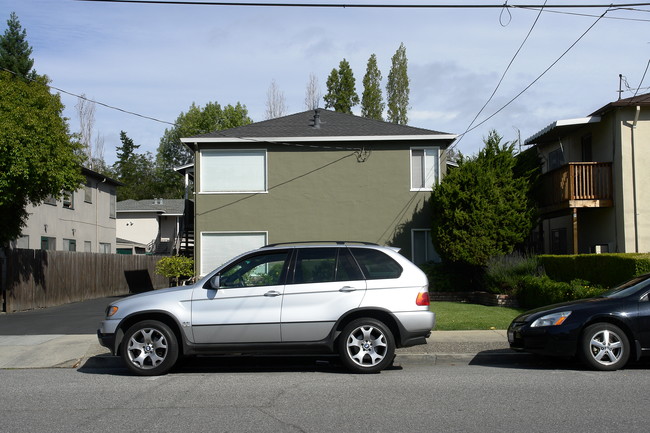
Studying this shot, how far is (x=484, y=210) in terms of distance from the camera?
1911 cm

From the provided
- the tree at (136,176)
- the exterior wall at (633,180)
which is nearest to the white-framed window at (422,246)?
the exterior wall at (633,180)

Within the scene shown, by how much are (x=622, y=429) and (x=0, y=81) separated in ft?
59.5

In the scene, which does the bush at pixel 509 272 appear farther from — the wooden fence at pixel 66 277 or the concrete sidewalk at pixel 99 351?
the wooden fence at pixel 66 277

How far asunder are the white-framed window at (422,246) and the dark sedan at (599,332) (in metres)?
13.1

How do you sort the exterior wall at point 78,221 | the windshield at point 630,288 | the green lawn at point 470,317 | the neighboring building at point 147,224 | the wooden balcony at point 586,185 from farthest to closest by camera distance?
the neighboring building at point 147,224 → the exterior wall at point 78,221 → the wooden balcony at point 586,185 → the green lawn at point 470,317 → the windshield at point 630,288

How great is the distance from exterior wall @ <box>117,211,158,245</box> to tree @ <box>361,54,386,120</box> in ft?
56.1

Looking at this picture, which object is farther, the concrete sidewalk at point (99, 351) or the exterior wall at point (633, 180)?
the exterior wall at point (633, 180)

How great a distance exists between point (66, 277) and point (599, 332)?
21464mm

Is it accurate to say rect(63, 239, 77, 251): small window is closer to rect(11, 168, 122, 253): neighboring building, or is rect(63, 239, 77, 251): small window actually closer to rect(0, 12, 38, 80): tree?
rect(11, 168, 122, 253): neighboring building

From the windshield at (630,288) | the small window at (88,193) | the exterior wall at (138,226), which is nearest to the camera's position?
the windshield at (630,288)

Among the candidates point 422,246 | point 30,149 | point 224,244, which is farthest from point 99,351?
point 422,246

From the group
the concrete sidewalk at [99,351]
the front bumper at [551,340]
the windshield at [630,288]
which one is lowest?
the concrete sidewalk at [99,351]

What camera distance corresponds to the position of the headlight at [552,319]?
9086 mm

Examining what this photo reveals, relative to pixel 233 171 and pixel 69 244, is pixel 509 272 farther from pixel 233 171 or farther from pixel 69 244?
pixel 69 244
